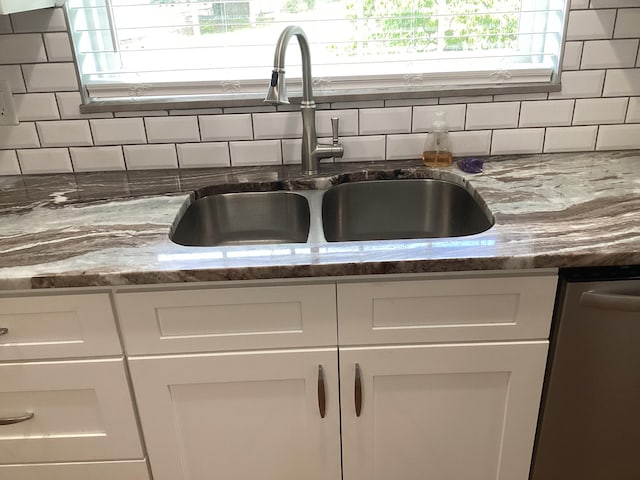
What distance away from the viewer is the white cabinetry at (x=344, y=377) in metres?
1.13

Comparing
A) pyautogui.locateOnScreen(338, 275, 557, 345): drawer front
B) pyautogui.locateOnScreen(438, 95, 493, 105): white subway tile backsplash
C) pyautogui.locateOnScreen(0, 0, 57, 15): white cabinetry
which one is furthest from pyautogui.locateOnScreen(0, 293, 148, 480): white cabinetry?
pyautogui.locateOnScreen(438, 95, 493, 105): white subway tile backsplash

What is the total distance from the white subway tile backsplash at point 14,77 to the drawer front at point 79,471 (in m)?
1.02

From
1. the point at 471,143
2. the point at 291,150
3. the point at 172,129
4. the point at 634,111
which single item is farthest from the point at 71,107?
the point at 634,111

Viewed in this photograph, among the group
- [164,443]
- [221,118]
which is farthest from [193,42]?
[164,443]

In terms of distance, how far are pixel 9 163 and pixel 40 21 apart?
0.44 metres

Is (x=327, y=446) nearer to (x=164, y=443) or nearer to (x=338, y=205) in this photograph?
(x=164, y=443)

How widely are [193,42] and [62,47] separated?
0.36 metres

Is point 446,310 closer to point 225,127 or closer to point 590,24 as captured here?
point 225,127

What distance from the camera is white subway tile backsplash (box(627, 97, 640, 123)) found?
1636 mm

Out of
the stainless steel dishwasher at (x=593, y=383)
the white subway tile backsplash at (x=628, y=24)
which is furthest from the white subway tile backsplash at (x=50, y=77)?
the white subway tile backsplash at (x=628, y=24)

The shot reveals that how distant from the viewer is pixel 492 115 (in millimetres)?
1653

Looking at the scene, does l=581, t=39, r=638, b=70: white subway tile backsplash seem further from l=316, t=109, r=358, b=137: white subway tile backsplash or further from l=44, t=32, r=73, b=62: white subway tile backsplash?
l=44, t=32, r=73, b=62: white subway tile backsplash

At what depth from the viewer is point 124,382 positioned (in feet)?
3.92

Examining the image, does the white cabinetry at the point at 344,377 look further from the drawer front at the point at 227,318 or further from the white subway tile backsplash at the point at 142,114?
the white subway tile backsplash at the point at 142,114
